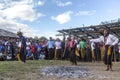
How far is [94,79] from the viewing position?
40.9 ft

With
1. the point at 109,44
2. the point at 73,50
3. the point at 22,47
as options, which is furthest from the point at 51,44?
the point at 109,44

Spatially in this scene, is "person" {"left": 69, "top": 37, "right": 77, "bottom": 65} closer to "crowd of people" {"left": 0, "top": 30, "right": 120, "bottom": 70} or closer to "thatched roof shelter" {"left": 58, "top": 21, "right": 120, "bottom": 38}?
"crowd of people" {"left": 0, "top": 30, "right": 120, "bottom": 70}

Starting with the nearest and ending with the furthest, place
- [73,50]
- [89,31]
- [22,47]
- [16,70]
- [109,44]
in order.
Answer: [16,70], [109,44], [22,47], [73,50], [89,31]

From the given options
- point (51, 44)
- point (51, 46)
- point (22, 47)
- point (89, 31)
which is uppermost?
point (89, 31)

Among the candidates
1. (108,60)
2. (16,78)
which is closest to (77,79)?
(16,78)

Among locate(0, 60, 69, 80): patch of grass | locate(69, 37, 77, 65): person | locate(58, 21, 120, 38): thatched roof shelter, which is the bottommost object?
locate(0, 60, 69, 80): patch of grass

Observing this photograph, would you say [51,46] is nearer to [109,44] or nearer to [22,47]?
[22,47]

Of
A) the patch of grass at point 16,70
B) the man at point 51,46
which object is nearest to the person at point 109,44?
the patch of grass at point 16,70

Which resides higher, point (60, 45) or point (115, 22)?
point (115, 22)

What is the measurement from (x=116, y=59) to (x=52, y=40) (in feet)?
17.5

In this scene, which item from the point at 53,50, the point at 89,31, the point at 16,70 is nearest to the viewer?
the point at 16,70

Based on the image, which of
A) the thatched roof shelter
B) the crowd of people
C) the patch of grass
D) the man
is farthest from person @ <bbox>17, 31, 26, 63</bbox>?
the thatched roof shelter

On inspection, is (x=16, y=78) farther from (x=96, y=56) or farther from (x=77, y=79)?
(x=96, y=56)

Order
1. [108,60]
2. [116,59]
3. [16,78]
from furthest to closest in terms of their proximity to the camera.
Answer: [116,59] < [108,60] < [16,78]
